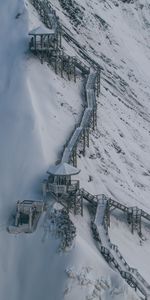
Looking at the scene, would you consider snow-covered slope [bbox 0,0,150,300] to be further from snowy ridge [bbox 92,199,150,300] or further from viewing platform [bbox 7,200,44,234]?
snowy ridge [bbox 92,199,150,300]

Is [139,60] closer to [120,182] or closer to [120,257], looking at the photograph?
[120,182]

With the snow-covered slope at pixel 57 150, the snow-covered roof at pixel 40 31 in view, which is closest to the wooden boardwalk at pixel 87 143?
the snow-covered slope at pixel 57 150

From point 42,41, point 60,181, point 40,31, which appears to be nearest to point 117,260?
point 60,181

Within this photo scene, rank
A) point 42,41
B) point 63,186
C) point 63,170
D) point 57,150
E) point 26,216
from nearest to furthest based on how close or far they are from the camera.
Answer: point 26,216, point 63,186, point 63,170, point 57,150, point 42,41

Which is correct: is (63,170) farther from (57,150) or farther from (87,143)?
(87,143)

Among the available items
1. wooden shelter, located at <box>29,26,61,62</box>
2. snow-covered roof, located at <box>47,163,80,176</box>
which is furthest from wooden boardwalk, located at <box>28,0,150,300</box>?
snow-covered roof, located at <box>47,163,80,176</box>
